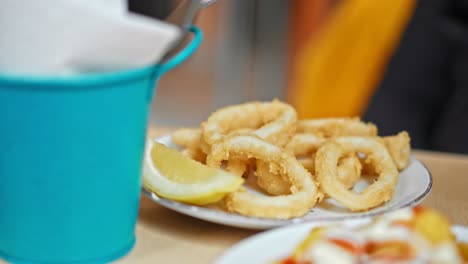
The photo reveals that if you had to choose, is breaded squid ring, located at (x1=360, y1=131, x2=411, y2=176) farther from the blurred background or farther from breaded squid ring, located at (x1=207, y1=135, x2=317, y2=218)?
the blurred background

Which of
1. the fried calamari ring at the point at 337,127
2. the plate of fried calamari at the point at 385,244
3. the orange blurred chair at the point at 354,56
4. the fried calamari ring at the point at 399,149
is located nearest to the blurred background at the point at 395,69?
the orange blurred chair at the point at 354,56

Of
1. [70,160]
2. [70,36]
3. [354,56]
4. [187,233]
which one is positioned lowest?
[354,56]

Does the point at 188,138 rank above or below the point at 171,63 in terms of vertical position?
below

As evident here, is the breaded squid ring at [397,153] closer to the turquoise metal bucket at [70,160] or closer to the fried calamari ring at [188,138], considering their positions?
the fried calamari ring at [188,138]

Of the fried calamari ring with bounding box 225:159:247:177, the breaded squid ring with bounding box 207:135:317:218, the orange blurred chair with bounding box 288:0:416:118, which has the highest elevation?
the breaded squid ring with bounding box 207:135:317:218

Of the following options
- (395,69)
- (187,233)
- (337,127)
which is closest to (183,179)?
(187,233)

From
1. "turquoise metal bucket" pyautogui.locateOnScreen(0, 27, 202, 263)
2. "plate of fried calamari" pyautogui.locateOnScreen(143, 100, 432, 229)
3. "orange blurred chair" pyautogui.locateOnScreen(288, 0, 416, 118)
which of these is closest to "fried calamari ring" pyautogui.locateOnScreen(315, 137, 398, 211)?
"plate of fried calamari" pyautogui.locateOnScreen(143, 100, 432, 229)

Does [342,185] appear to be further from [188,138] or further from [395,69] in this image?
[395,69]
